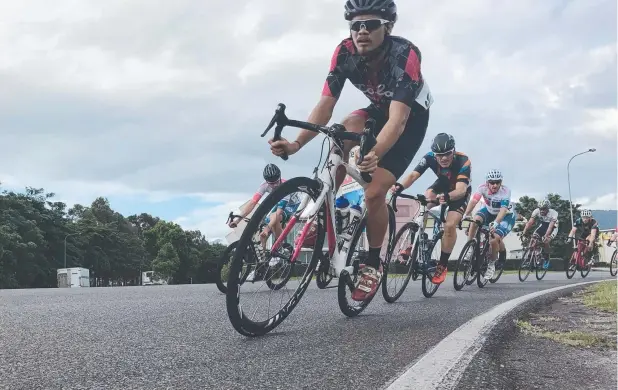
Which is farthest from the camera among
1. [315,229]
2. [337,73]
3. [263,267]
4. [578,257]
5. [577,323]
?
[578,257]

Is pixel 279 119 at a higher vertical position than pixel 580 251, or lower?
higher

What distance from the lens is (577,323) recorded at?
16.0ft

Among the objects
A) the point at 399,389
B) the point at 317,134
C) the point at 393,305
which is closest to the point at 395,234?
the point at 393,305

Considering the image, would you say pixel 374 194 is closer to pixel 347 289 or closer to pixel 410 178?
pixel 347 289

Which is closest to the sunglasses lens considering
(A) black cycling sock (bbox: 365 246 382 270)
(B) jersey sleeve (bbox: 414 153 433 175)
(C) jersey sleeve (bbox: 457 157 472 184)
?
(A) black cycling sock (bbox: 365 246 382 270)

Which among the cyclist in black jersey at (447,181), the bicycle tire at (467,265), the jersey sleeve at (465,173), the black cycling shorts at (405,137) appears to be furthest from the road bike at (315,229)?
the bicycle tire at (467,265)

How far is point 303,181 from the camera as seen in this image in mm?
3842

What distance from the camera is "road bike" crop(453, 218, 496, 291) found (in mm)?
9812

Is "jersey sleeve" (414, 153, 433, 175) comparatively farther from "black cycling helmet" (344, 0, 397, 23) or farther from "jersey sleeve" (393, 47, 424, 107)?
"black cycling helmet" (344, 0, 397, 23)

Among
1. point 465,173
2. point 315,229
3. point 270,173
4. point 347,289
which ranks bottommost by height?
point 347,289

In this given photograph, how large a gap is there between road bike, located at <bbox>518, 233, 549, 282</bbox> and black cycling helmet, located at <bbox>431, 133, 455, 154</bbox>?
25.4 feet

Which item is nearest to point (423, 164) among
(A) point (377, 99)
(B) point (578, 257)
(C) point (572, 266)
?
(A) point (377, 99)

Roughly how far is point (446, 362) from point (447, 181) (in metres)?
5.67

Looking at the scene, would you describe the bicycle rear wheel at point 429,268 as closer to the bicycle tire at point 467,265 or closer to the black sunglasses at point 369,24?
the bicycle tire at point 467,265
